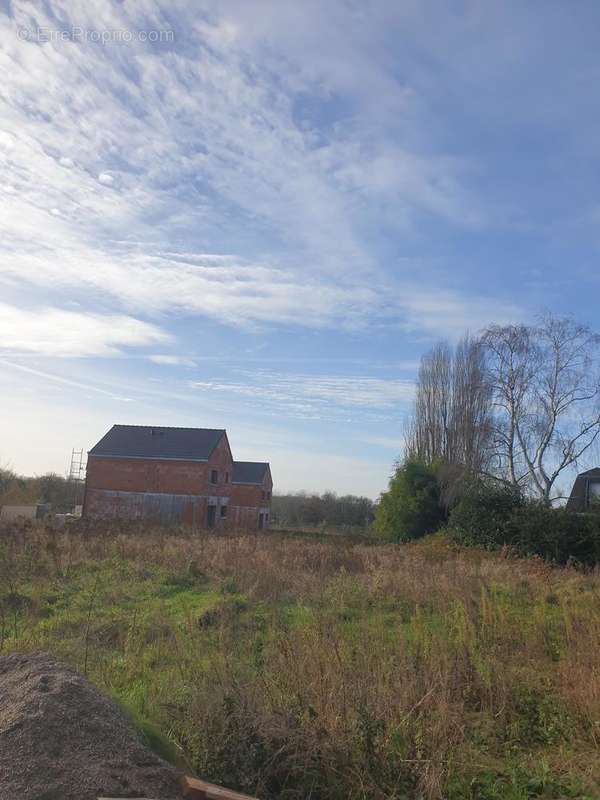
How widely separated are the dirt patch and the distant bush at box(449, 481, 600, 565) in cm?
1666

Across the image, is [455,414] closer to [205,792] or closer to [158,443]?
[158,443]

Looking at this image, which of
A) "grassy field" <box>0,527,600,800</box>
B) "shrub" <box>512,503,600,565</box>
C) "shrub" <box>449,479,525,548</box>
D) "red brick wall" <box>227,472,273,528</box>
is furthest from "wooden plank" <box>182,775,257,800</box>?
"red brick wall" <box>227,472,273,528</box>

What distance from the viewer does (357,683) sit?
16.3 feet

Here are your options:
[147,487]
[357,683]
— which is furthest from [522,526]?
[147,487]

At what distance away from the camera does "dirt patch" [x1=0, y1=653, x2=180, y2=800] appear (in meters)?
3.81

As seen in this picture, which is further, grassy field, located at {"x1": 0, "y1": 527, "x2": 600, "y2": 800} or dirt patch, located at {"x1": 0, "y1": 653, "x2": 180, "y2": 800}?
grassy field, located at {"x1": 0, "y1": 527, "x2": 600, "y2": 800}

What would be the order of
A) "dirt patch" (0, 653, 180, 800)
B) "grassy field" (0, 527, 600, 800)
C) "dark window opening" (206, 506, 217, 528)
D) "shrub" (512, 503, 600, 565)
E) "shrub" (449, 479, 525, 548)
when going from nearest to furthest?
"dirt patch" (0, 653, 180, 800)
"grassy field" (0, 527, 600, 800)
"shrub" (512, 503, 600, 565)
"shrub" (449, 479, 525, 548)
"dark window opening" (206, 506, 217, 528)

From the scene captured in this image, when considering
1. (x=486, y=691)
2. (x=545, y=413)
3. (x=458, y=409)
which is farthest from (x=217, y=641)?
(x=458, y=409)

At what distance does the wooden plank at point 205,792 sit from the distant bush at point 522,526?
1667cm

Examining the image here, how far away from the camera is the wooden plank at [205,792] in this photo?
152 inches

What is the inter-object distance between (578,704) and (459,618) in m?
2.49

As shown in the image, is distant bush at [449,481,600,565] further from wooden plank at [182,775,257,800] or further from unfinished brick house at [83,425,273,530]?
unfinished brick house at [83,425,273,530]

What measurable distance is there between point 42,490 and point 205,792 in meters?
50.6

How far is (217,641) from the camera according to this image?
6.91 meters
